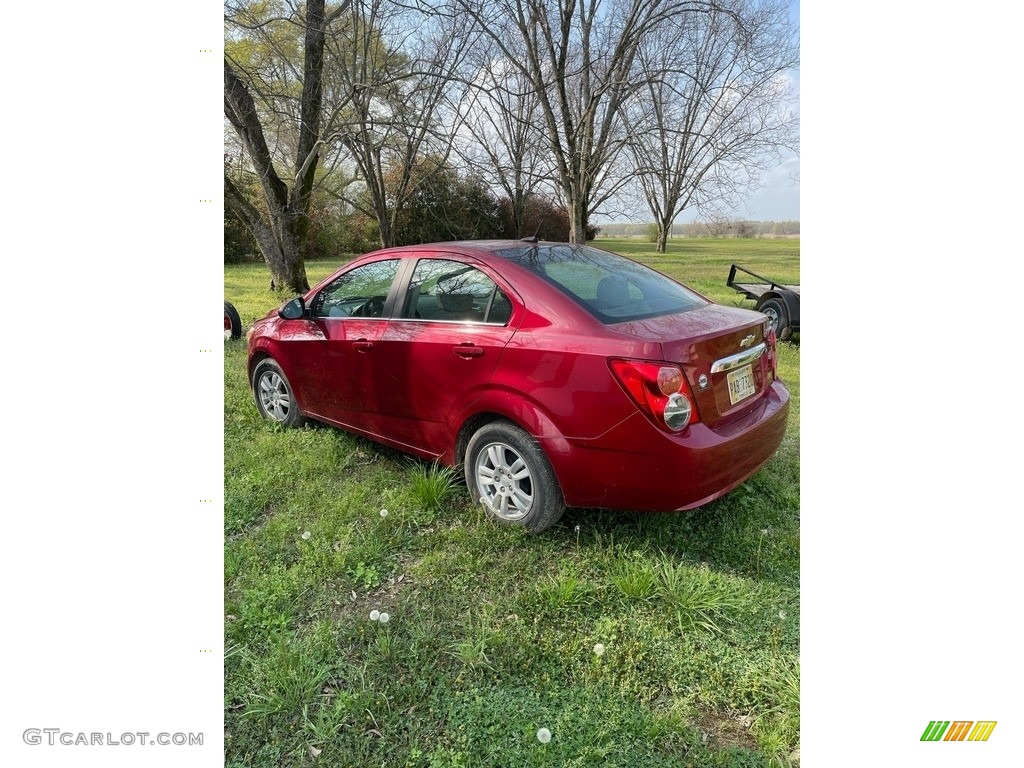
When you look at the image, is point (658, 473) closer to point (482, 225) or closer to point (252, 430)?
point (252, 430)

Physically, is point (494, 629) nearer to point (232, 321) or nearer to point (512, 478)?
point (512, 478)

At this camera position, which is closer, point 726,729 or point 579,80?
point 726,729

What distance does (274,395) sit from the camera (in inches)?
139

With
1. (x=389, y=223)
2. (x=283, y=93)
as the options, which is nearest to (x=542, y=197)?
(x=389, y=223)

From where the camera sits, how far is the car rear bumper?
201 centimetres

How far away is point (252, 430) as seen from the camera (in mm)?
3484

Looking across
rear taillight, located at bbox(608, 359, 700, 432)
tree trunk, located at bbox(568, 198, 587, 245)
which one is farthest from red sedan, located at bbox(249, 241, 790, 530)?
tree trunk, located at bbox(568, 198, 587, 245)

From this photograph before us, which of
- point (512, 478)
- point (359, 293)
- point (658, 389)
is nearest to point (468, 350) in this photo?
point (512, 478)

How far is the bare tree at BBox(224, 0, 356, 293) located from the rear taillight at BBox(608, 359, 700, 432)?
11.0ft

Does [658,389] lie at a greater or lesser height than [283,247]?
lesser

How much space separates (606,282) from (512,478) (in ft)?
3.38

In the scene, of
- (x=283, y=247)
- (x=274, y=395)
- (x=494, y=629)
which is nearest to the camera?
(x=494, y=629)

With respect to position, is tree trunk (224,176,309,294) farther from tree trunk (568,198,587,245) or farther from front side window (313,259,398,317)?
tree trunk (568,198,587,245)
